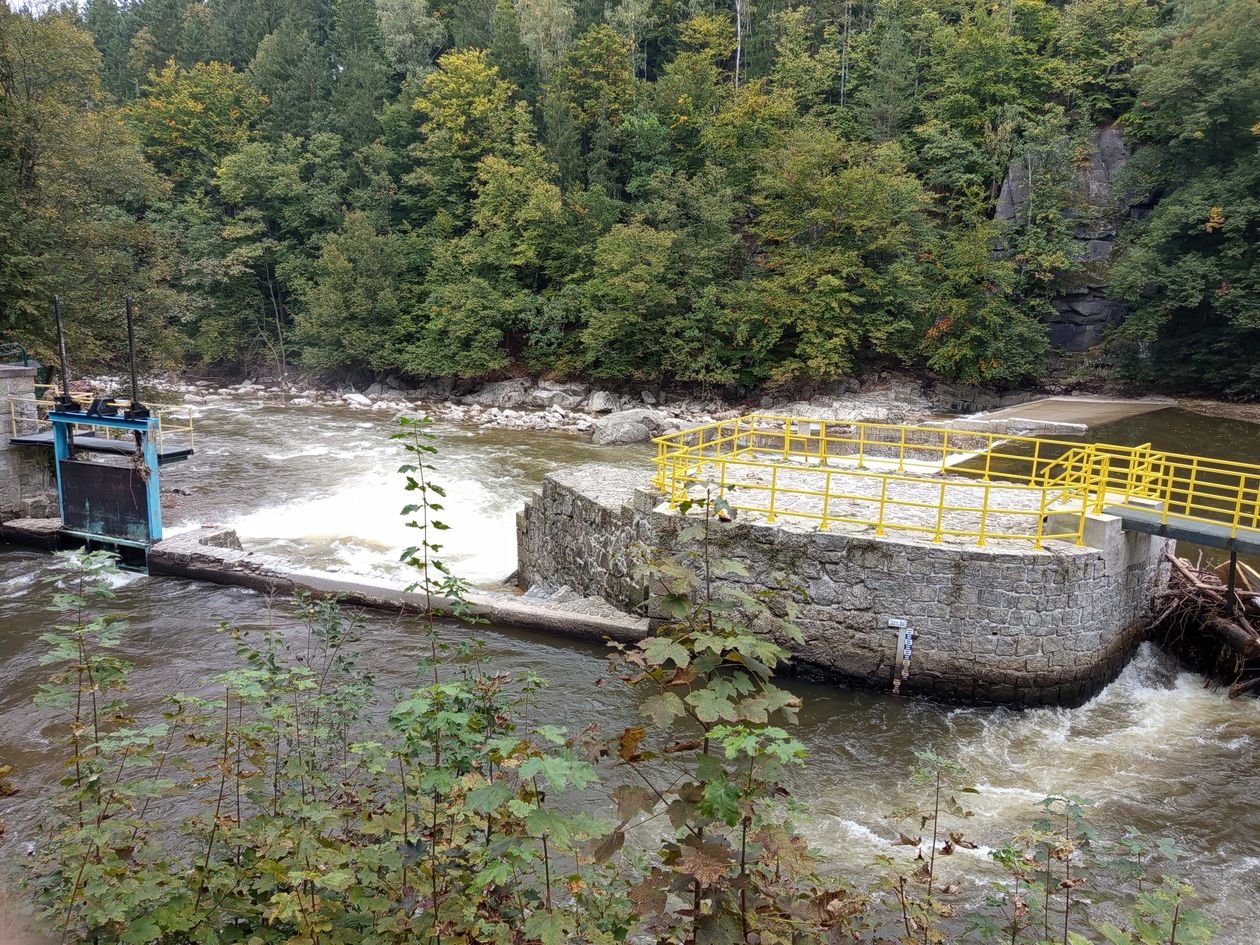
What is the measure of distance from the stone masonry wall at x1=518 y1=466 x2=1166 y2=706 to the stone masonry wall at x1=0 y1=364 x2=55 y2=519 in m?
14.9

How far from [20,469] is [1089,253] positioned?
134 ft

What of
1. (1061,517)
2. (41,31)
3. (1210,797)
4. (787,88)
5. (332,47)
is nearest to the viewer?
(1210,797)

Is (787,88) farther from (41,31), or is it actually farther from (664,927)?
(664,927)

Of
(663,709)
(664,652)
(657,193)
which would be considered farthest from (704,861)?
(657,193)

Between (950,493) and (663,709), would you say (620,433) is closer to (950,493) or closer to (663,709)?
(950,493)

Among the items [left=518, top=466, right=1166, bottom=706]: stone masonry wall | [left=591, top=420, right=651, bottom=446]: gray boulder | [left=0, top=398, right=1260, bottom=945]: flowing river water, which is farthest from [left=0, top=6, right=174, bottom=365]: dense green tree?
[left=518, top=466, right=1166, bottom=706]: stone masonry wall

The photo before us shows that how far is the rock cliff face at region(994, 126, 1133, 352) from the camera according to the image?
1394 inches

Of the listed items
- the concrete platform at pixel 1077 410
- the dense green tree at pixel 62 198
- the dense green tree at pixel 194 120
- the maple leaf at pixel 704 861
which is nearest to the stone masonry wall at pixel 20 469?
the dense green tree at pixel 62 198

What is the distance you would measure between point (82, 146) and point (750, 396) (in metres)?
26.6

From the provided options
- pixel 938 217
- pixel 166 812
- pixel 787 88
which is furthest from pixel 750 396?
pixel 166 812

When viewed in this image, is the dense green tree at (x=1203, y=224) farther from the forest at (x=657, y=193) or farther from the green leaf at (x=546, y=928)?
the green leaf at (x=546, y=928)

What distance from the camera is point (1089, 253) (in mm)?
35969

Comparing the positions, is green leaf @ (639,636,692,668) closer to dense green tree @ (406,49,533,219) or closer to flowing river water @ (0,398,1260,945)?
flowing river water @ (0,398,1260,945)

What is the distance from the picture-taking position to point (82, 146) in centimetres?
2259
